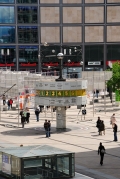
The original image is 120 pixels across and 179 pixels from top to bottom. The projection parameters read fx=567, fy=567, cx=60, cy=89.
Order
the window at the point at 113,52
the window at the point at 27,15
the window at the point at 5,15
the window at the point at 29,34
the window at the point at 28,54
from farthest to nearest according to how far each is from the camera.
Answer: the window at the point at 113,52, the window at the point at 28,54, the window at the point at 29,34, the window at the point at 27,15, the window at the point at 5,15

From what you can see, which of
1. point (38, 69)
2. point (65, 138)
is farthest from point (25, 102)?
point (38, 69)

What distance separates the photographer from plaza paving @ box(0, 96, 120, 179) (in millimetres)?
27320

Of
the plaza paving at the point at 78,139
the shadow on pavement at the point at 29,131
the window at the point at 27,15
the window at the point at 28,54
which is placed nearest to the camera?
the plaza paving at the point at 78,139

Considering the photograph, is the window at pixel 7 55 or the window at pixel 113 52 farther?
the window at pixel 113 52

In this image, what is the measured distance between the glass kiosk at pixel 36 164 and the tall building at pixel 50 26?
82520 millimetres

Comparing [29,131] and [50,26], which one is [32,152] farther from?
[50,26]

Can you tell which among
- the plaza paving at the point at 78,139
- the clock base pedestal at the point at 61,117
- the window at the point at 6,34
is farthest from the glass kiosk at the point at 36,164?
the window at the point at 6,34

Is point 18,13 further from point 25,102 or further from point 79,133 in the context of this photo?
point 79,133

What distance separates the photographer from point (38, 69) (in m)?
108

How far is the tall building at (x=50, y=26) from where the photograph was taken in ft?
349

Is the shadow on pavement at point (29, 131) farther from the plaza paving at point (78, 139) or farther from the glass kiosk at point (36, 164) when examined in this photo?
the glass kiosk at point (36, 164)

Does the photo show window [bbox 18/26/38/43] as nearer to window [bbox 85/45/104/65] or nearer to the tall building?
the tall building

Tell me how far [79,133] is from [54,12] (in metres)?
68.4

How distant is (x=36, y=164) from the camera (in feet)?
75.0
